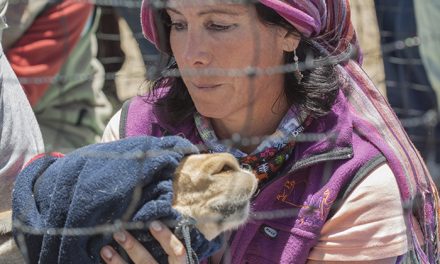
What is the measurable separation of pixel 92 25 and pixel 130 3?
1.24 ft

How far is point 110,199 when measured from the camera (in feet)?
4.77

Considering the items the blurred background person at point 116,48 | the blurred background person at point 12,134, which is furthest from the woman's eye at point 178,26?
the blurred background person at point 116,48

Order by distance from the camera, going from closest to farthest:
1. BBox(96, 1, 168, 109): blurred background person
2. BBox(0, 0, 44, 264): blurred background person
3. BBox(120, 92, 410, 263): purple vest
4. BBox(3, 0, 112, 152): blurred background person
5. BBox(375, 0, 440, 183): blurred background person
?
BBox(120, 92, 410, 263): purple vest
BBox(0, 0, 44, 264): blurred background person
BBox(3, 0, 112, 152): blurred background person
BBox(375, 0, 440, 183): blurred background person
BBox(96, 1, 168, 109): blurred background person

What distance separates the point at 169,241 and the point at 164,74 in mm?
503

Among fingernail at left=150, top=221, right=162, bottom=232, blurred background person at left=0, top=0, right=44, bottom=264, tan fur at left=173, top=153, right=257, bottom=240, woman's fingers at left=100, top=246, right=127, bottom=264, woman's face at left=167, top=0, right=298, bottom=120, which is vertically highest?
woman's face at left=167, top=0, right=298, bottom=120

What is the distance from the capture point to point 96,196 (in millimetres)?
1444

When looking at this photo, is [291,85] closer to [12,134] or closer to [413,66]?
[12,134]

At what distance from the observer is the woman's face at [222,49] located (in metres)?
1.72

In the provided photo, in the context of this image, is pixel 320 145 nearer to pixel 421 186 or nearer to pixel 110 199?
pixel 421 186

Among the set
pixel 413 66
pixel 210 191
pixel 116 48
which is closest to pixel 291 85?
pixel 210 191

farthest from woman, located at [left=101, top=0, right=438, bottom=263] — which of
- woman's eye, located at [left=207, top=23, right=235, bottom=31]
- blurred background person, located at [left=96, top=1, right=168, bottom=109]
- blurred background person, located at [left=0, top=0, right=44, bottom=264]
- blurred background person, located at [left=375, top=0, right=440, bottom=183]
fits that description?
blurred background person, located at [left=96, top=1, right=168, bottom=109]

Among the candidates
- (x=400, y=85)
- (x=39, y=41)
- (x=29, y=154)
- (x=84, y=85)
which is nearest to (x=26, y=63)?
(x=39, y=41)

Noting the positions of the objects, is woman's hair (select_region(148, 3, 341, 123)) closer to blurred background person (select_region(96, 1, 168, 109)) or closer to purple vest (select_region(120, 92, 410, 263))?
purple vest (select_region(120, 92, 410, 263))

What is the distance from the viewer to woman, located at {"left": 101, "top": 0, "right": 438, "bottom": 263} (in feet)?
5.64
